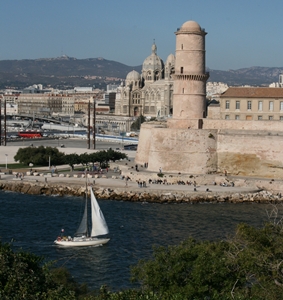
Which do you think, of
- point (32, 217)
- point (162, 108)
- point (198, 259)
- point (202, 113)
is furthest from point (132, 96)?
point (198, 259)

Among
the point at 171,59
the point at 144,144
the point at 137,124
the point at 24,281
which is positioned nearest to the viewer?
the point at 24,281

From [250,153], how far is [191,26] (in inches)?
244

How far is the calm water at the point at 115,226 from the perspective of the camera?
19.4 m

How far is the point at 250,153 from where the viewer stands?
104 feet

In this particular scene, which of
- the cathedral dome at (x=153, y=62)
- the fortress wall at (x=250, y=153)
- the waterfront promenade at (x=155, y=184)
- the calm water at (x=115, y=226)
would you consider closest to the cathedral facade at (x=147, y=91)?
the cathedral dome at (x=153, y=62)

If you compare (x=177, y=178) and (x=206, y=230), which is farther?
(x=177, y=178)

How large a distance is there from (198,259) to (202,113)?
2111 centimetres

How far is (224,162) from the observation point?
32.0 m

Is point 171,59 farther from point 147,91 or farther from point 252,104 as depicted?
point 252,104

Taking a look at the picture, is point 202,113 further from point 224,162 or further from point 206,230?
point 206,230

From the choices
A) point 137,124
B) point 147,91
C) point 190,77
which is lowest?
point 137,124

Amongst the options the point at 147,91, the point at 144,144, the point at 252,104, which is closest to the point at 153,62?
the point at 147,91

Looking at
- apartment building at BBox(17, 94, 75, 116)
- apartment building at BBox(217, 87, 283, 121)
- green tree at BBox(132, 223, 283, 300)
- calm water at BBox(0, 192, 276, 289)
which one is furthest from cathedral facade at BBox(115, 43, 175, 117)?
green tree at BBox(132, 223, 283, 300)

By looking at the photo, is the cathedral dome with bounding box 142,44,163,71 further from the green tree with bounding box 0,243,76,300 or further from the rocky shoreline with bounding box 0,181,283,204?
the green tree with bounding box 0,243,76,300
